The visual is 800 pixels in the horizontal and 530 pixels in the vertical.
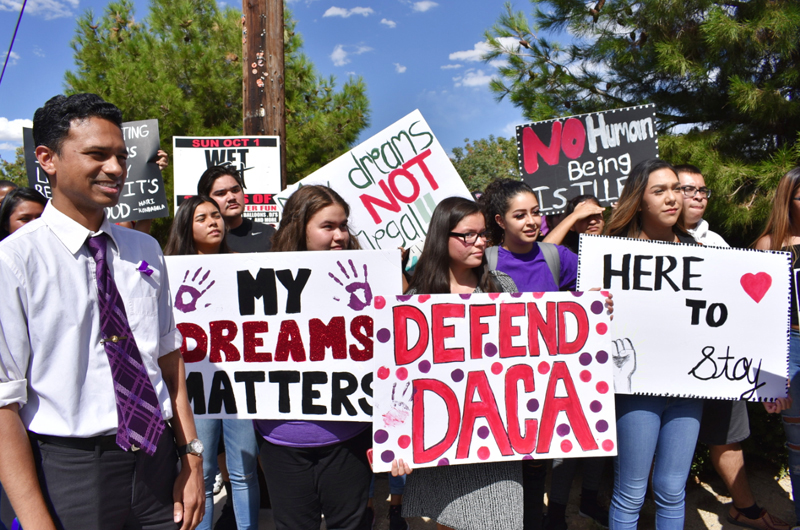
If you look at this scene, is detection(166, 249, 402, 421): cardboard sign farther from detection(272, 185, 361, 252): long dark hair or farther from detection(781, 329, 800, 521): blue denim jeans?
detection(781, 329, 800, 521): blue denim jeans

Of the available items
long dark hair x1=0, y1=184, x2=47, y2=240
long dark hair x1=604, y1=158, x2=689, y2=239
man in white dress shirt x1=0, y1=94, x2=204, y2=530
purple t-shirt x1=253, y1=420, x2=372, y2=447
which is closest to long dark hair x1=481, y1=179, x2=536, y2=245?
long dark hair x1=604, y1=158, x2=689, y2=239

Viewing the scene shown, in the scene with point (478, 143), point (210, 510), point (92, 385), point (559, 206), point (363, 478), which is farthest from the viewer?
point (478, 143)

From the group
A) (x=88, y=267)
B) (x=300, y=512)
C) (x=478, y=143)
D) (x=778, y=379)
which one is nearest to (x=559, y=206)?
(x=778, y=379)

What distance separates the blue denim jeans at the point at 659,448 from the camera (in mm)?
2367

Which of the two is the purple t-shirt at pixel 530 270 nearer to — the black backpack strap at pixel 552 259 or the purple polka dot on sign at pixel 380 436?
the black backpack strap at pixel 552 259

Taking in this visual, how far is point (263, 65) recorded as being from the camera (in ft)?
14.5

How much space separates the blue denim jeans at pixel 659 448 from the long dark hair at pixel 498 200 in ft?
3.96

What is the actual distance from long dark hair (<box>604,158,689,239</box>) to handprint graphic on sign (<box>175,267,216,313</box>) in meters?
1.99

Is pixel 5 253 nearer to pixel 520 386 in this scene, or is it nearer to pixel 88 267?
pixel 88 267

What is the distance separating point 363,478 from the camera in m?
2.18

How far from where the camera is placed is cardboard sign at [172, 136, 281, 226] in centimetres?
446

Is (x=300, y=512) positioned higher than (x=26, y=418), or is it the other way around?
(x=26, y=418)

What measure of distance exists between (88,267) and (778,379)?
2.80 m

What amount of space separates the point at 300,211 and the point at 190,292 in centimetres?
60
